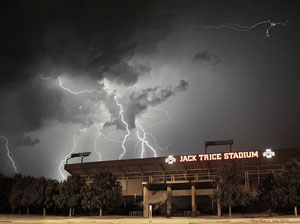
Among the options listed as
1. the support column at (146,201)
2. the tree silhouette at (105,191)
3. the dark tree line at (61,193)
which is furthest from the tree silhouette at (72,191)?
the support column at (146,201)

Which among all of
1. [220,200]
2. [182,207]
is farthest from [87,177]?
[220,200]

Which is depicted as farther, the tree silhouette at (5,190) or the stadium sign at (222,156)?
the tree silhouette at (5,190)

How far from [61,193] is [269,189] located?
32.2 m

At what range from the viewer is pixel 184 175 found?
60.0 m

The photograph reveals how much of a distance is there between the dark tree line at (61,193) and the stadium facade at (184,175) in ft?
10.9

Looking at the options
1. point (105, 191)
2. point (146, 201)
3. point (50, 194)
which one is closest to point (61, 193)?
point (50, 194)

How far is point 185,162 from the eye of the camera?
5803 cm

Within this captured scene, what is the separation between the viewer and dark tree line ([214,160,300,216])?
40812 mm

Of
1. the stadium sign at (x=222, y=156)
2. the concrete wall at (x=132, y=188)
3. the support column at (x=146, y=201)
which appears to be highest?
the stadium sign at (x=222, y=156)

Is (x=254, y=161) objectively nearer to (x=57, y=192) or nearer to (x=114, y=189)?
(x=114, y=189)

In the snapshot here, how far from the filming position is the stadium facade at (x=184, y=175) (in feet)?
176

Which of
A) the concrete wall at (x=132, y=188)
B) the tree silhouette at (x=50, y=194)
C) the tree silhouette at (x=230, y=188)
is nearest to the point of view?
the tree silhouette at (x=230, y=188)

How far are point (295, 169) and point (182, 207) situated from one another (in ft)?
74.7

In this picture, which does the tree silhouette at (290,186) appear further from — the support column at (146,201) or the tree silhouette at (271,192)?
the support column at (146,201)
